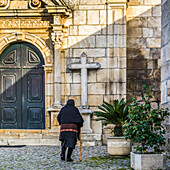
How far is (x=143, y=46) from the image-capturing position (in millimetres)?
12555

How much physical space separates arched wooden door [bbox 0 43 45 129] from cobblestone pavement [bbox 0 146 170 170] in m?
1.54

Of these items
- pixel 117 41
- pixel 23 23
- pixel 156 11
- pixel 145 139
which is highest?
pixel 156 11

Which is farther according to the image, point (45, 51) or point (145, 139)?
point (45, 51)

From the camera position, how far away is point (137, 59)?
12.5m

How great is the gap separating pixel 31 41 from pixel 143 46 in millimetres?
3165

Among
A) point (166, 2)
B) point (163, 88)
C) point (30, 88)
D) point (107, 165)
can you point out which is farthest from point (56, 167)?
point (30, 88)

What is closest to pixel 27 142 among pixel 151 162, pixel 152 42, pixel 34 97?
Result: pixel 34 97

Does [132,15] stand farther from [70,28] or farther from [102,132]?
[102,132]

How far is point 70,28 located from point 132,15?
1.80 metres

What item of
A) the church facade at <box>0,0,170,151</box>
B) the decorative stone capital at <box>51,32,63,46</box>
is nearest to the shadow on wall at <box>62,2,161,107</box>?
the church facade at <box>0,0,170,151</box>

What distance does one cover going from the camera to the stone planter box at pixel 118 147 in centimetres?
938

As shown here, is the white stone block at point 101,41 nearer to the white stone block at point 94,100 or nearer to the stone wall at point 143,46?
the stone wall at point 143,46

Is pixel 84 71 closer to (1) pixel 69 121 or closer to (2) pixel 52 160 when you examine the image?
(1) pixel 69 121

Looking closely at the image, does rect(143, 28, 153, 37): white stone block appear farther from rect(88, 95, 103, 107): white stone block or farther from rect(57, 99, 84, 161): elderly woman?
rect(57, 99, 84, 161): elderly woman
